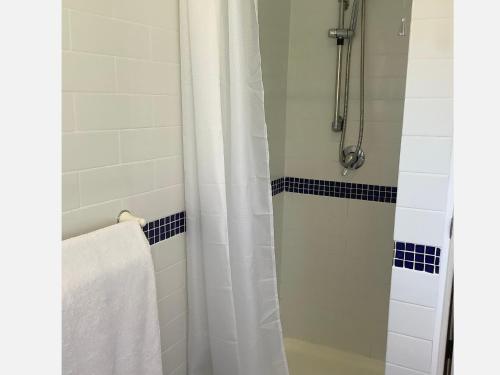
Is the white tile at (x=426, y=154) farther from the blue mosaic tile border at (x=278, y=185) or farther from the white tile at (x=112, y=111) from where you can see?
the blue mosaic tile border at (x=278, y=185)

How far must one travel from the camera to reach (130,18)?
47.6 inches

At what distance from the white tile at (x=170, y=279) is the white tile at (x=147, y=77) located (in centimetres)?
57

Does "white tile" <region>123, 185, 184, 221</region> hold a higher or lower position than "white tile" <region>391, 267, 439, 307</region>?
higher

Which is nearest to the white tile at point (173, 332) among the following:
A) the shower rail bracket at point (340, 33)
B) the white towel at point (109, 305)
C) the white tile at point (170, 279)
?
the white tile at point (170, 279)

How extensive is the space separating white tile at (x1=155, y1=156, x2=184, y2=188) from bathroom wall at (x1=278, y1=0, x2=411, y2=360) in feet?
3.44

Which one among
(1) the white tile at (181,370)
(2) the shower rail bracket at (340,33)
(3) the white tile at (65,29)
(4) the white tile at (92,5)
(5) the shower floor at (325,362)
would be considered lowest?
(5) the shower floor at (325,362)

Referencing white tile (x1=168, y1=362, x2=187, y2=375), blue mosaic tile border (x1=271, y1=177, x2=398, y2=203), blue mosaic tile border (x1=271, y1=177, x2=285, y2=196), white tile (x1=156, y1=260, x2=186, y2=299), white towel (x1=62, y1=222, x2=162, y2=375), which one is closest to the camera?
white towel (x1=62, y1=222, x2=162, y2=375)

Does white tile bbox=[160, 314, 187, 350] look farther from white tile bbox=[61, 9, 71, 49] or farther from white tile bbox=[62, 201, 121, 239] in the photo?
white tile bbox=[61, 9, 71, 49]

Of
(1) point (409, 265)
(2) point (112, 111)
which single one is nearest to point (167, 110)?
(2) point (112, 111)

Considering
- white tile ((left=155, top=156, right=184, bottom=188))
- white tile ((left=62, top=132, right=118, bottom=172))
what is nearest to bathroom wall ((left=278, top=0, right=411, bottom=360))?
white tile ((left=155, top=156, right=184, bottom=188))

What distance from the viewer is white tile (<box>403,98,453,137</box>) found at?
119cm

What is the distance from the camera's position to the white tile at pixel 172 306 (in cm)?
145
